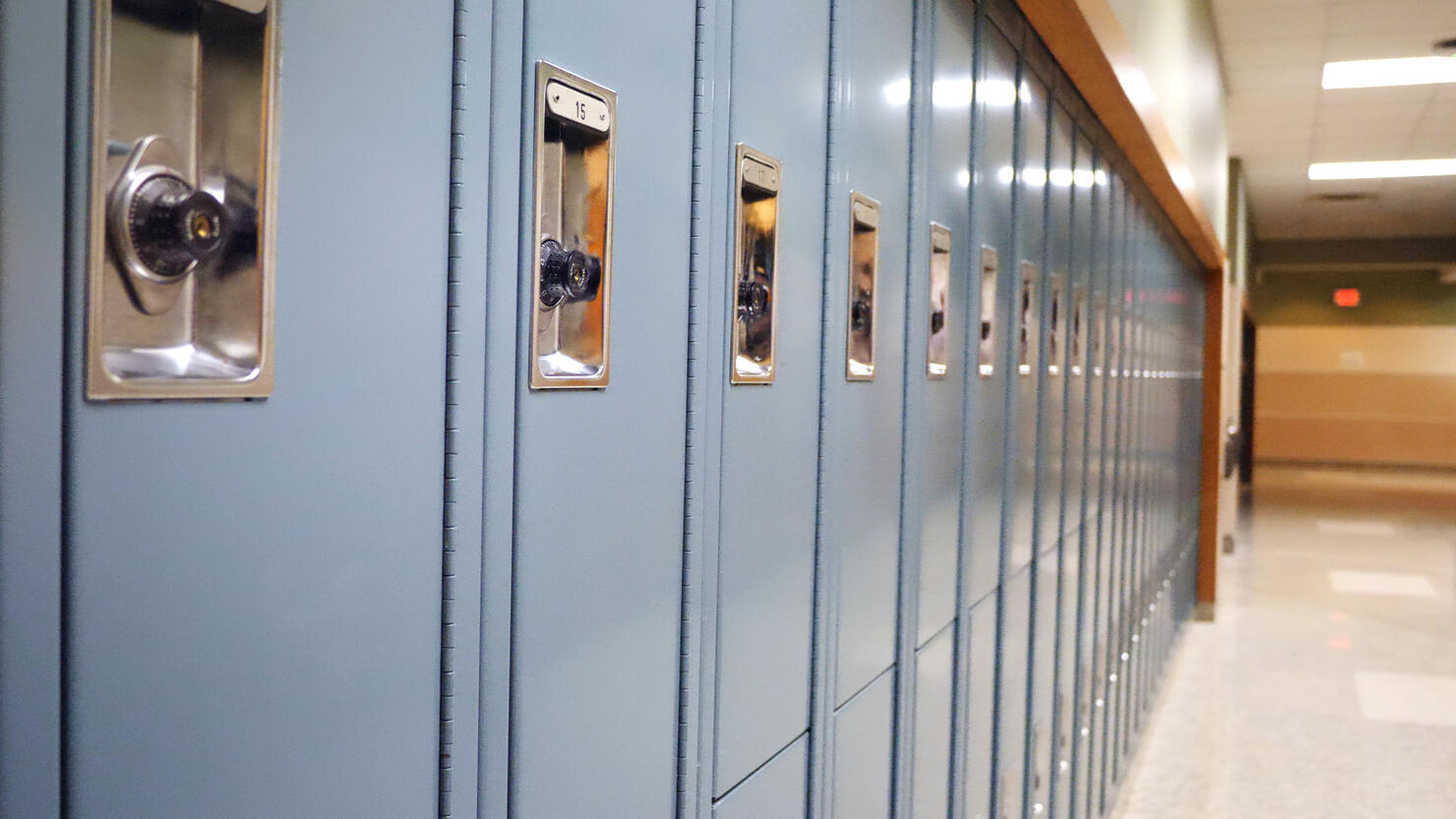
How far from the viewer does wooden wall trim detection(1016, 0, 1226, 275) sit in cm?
291

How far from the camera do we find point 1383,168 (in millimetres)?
11438

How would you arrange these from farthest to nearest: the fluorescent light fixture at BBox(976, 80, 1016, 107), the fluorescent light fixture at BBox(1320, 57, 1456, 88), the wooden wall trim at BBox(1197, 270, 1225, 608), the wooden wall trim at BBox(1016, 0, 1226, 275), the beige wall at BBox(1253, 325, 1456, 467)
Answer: the beige wall at BBox(1253, 325, 1456, 467)
the wooden wall trim at BBox(1197, 270, 1225, 608)
the fluorescent light fixture at BBox(1320, 57, 1456, 88)
the wooden wall trim at BBox(1016, 0, 1226, 275)
the fluorescent light fixture at BBox(976, 80, 1016, 107)

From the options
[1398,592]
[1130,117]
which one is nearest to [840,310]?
[1130,117]

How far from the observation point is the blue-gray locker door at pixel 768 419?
1413 mm

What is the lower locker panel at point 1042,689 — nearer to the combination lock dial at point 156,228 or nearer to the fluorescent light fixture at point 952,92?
the fluorescent light fixture at point 952,92

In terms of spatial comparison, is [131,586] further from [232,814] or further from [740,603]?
[740,603]

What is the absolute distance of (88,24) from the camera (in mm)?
637

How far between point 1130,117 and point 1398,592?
7.47 metres

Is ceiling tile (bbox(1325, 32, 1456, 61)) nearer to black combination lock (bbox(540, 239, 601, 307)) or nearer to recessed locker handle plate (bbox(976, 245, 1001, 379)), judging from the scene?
recessed locker handle plate (bbox(976, 245, 1001, 379))

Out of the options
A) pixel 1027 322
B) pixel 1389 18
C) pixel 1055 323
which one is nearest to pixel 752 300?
pixel 1027 322

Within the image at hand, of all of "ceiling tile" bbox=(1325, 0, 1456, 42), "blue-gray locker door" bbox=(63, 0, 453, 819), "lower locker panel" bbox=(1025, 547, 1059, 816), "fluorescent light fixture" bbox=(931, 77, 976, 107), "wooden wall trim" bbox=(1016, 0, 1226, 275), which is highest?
"ceiling tile" bbox=(1325, 0, 1456, 42)

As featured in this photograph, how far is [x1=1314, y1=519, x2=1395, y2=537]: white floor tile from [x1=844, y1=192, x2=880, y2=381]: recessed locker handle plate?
521 inches

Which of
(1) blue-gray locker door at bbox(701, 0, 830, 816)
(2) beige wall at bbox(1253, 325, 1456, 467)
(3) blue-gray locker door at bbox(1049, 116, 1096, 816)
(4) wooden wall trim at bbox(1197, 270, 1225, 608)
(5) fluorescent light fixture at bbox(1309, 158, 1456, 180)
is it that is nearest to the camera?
(1) blue-gray locker door at bbox(701, 0, 830, 816)

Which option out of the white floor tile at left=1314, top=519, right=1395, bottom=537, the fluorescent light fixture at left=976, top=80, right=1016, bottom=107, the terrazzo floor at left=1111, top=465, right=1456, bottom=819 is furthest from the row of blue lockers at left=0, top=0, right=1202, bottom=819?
the white floor tile at left=1314, top=519, right=1395, bottom=537
